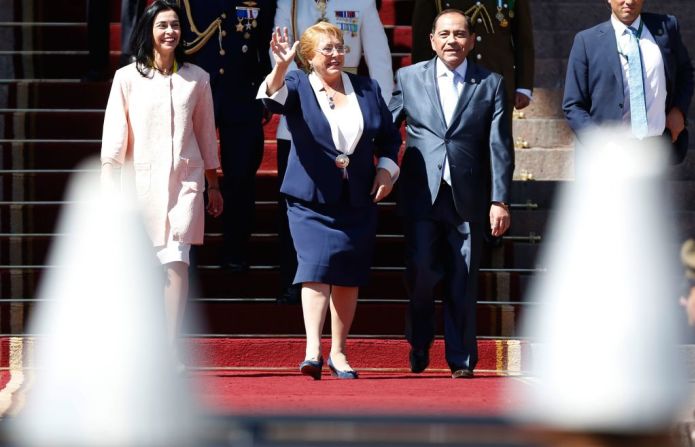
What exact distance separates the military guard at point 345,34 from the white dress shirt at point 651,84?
1.11 m

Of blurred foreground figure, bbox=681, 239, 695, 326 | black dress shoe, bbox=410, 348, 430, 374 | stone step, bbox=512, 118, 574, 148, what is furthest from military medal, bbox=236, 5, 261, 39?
blurred foreground figure, bbox=681, 239, 695, 326

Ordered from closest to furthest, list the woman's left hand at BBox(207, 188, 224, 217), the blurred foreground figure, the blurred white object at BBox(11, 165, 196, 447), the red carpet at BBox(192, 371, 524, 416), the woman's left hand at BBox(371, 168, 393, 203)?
the blurred white object at BBox(11, 165, 196, 447)
the blurred foreground figure
the red carpet at BBox(192, 371, 524, 416)
the woman's left hand at BBox(371, 168, 393, 203)
the woman's left hand at BBox(207, 188, 224, 217)

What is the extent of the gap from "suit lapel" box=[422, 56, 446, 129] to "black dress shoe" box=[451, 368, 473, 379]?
3.49 feet

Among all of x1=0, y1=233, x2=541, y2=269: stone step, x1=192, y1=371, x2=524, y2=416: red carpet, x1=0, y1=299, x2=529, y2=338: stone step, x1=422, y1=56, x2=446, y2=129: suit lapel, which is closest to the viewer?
x1=192, y1=371, x2=524, y2=416: red carpet

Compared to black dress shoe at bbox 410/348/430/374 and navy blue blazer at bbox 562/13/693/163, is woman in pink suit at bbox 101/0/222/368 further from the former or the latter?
navy blue blazer at bbox 562/13/693/163

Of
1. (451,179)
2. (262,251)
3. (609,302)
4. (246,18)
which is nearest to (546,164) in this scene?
(262,251)

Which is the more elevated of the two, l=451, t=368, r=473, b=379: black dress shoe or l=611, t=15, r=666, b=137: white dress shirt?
l=611, t=15, r=666, b=137: white dress shirt

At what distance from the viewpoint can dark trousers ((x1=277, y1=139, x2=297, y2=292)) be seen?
795 centimetres

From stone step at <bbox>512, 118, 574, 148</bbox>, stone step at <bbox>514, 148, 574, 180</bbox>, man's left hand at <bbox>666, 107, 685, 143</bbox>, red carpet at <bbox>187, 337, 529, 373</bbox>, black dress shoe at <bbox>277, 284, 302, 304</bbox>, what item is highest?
man's left hand at <bbox>666, 107, 685, 143</bbox>

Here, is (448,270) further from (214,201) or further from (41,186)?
(41,186)

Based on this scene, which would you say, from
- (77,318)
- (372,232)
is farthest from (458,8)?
(77,318)

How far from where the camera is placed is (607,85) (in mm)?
7707

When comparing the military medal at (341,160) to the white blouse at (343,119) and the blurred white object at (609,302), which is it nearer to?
the white blouse at (343,119)

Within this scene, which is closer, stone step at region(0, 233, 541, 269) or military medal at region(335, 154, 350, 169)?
military medal at region(335, 154, 350, 169)
